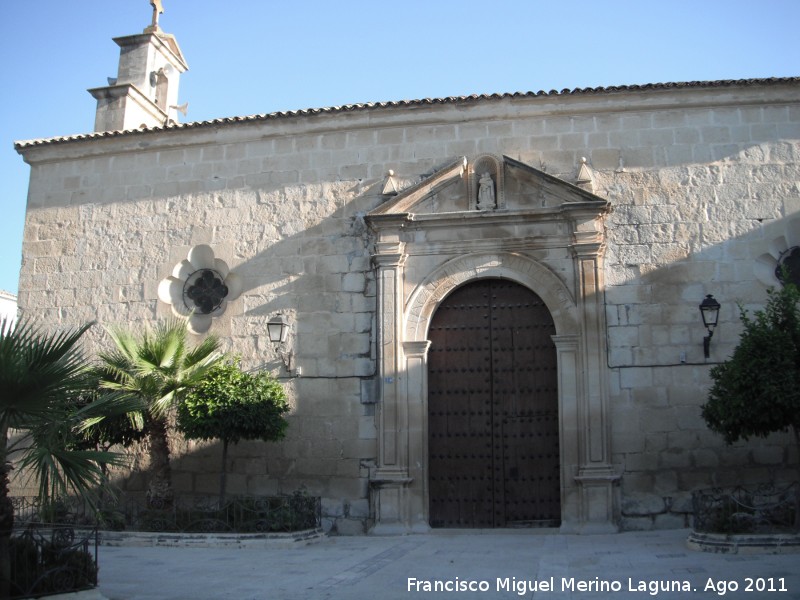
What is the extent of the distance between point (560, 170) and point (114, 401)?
6.92 metres

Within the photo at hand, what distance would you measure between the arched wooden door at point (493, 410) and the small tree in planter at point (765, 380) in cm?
248

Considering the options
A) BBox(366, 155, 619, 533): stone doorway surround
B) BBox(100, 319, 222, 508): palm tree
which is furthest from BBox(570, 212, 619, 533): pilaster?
BBox(100, 319, 222, 508): palm tree

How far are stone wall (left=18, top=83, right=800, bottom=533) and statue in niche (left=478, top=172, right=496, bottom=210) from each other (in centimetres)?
54

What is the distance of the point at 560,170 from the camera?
11203 mm

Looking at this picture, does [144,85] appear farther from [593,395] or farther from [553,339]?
[593,395]

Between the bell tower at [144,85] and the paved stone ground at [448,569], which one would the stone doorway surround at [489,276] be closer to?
the paved stone ground at [448,569]

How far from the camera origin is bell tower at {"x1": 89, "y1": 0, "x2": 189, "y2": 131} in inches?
571

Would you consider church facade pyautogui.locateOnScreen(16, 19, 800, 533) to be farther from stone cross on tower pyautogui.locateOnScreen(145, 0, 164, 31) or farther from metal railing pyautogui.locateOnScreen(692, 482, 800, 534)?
stone cross on tower pyautogui.locateOnScreen(145, 0, 164, 31)

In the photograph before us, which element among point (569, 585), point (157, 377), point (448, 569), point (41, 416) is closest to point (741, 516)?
point (569, 585)

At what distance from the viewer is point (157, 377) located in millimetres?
10391

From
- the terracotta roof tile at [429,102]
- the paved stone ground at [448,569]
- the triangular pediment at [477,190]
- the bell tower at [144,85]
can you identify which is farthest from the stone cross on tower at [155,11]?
the paved stone ground at [448,569]

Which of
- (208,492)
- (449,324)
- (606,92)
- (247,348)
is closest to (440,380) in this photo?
(449,324)

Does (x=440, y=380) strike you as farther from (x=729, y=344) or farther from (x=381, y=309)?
(x=729, y=344)

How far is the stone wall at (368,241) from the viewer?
10352 millimetres
